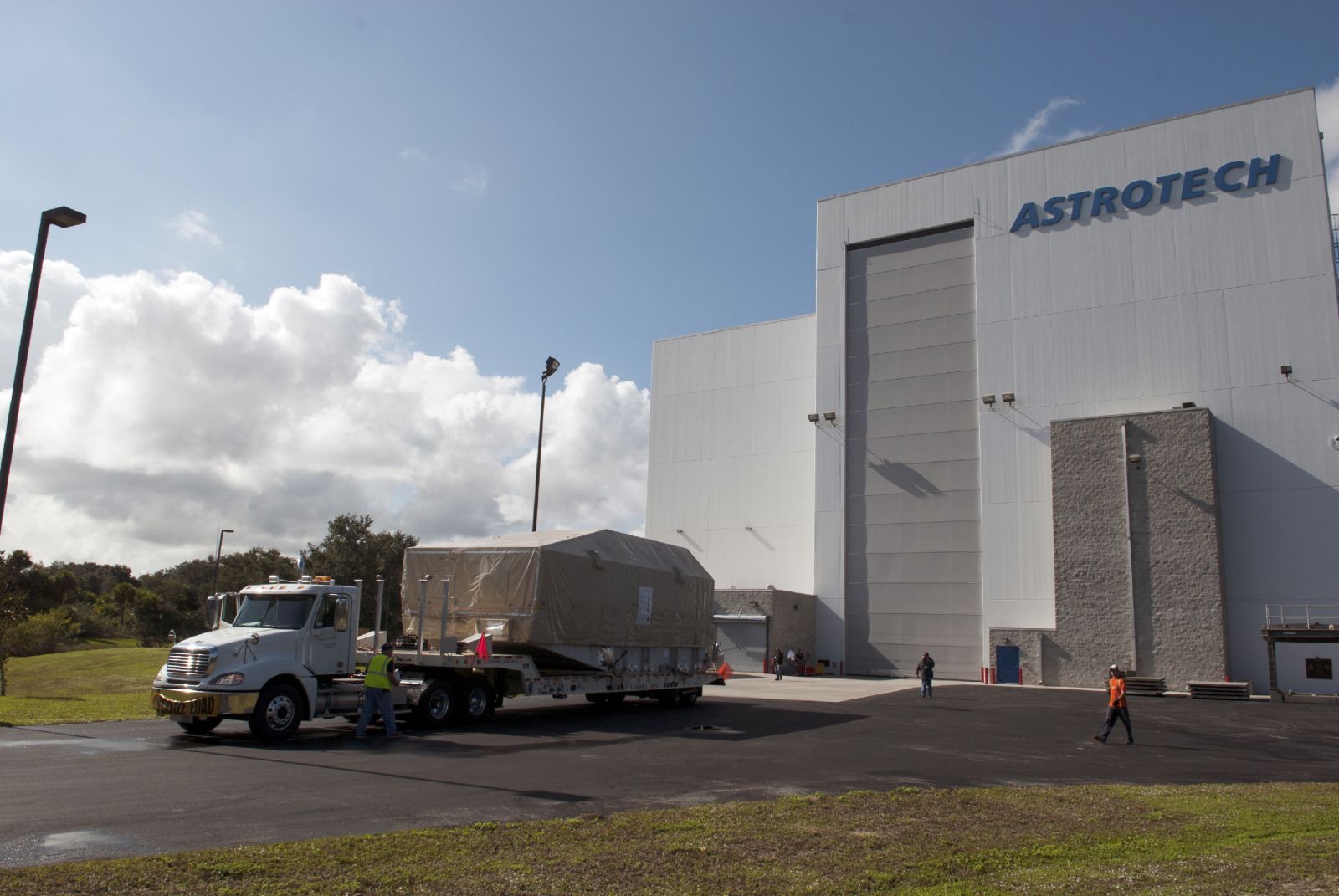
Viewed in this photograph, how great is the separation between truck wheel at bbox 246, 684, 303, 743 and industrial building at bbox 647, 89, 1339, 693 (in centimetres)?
2937

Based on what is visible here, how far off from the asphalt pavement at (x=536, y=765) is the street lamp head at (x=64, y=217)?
800cm

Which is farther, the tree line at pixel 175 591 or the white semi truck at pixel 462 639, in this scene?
the tree line at pixel 175 591

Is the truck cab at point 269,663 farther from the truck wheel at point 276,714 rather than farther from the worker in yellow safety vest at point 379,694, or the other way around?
the worker in yellow safety vest at point 379,694

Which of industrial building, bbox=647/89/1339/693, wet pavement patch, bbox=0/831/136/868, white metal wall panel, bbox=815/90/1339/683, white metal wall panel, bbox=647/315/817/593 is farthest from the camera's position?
white metal wall panel, bbox=647/315/817/593

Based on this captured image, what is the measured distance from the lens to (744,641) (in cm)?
4319

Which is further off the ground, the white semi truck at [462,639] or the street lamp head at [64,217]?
the street lamp head at [64,217]

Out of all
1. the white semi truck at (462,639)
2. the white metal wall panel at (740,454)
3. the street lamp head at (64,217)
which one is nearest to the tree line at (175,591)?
the white metal wall panel at (740,454)

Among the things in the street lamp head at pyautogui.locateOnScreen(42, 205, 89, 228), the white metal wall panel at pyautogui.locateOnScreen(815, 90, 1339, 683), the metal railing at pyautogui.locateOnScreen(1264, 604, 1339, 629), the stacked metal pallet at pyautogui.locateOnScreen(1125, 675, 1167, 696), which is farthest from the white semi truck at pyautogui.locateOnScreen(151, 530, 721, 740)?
the metal railing at pyautogui.locateOnScreen(1264, 604, 1339, 629)

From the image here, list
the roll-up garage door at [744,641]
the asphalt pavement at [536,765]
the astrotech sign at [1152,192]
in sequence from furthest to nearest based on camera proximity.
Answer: the roll-up garage door at [744,641] → the astrotech sign at [1152,192] → the asphalt pavement at [536,765]

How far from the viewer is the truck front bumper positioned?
46.8 feet

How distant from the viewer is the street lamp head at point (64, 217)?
14148 mm

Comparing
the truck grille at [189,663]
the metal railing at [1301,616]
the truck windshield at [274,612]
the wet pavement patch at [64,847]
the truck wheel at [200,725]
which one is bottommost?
the truck wheel at [200,725]

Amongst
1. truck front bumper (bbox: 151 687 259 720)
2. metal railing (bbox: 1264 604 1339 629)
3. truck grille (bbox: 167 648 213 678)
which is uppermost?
metal railing (bbox: 1264 604 1339 629)

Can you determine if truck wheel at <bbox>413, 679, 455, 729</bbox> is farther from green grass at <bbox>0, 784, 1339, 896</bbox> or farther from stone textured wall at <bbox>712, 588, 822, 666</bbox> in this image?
stone textured wall at <bbox>712, 588, 822, 666</bbox>
